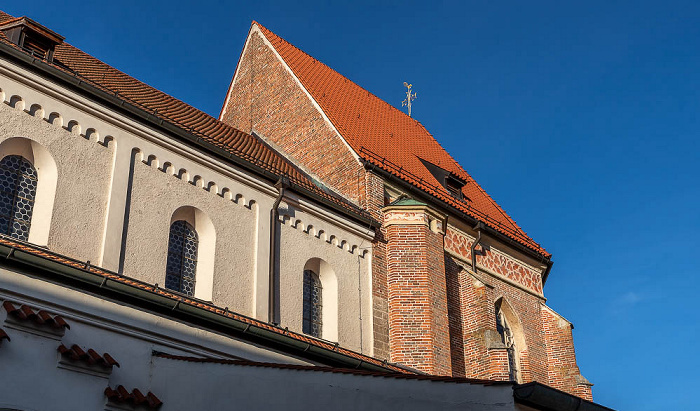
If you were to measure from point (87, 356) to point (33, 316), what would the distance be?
0.84 m

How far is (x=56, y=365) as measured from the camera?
9.91 meters

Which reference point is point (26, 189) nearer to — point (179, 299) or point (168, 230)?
point (168, 230)

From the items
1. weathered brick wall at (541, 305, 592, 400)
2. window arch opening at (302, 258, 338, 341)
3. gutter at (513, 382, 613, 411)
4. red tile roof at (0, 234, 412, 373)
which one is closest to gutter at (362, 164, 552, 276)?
weathered brick wall at (541, 305, 592, 400)

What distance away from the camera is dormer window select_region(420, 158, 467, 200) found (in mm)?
21734

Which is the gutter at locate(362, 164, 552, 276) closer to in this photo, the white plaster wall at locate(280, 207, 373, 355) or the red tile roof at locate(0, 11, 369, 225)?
the red tile roof at locate(0, 11, 369, 225)

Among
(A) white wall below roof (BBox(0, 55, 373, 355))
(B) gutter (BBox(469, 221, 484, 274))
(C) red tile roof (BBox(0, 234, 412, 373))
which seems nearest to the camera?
(C) red tile roof (BBox(0, 234, 412, 373))

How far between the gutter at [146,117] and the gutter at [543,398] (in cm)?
816

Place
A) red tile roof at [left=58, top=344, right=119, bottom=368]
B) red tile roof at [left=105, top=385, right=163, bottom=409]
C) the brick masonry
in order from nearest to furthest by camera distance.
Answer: red tile roof at [left=58, top=344, right=119, bottom=368] < red tile roof at [left=105, top=385, right=163, bottom=409] < the brick masonry

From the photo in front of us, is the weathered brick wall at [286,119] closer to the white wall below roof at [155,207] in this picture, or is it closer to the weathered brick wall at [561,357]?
the white wall below roof at [155,207]

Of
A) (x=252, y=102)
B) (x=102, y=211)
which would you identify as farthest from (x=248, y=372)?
(x=252, y=102)

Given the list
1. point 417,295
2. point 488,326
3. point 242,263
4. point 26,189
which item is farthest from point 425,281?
point 26,189

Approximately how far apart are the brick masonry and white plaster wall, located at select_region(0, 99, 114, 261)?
639 centimetres

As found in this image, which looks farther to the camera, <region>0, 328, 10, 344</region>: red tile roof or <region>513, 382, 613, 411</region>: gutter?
<region>0, 328, 10, 344</region>: red tile roof

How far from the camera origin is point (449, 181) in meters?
22.0
